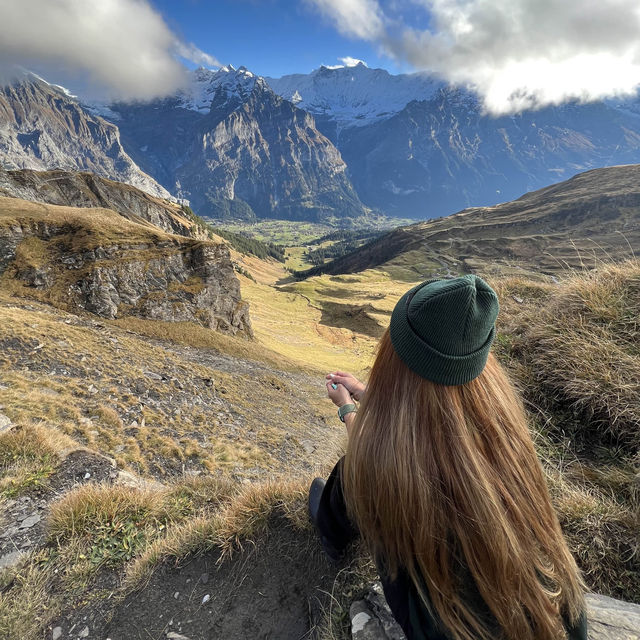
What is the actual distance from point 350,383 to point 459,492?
2040mm

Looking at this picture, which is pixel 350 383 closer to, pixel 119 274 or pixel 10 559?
pixel 10 559

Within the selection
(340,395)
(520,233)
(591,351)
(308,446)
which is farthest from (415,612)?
(520,233)

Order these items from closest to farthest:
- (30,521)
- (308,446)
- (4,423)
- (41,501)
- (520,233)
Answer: (30,521) → (41,501) → (4,423) → (308,446) → (520,233)

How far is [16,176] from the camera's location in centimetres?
4378

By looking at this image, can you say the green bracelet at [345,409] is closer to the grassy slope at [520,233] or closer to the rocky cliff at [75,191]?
the rocky cliff at [75,191]

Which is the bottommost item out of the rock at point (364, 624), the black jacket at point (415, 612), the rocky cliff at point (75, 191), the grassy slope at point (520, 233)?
the rock at point (364, 624)

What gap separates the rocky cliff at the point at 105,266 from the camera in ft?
71.1

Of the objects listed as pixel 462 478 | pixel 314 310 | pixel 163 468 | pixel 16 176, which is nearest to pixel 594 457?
pixel 462 478

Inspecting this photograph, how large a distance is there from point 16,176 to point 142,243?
3276 cm

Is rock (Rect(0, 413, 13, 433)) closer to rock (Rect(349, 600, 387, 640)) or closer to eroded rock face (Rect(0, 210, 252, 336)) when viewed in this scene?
rock (Rect(349, 600, 387, 640))

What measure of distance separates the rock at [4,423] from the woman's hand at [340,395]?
7.45 metres

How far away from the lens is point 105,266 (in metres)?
23.5

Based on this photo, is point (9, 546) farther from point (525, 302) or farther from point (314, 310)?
point (314, 310)

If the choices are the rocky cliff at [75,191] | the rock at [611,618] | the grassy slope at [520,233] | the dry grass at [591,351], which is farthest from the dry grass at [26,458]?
the grassy slope at [520,233]
